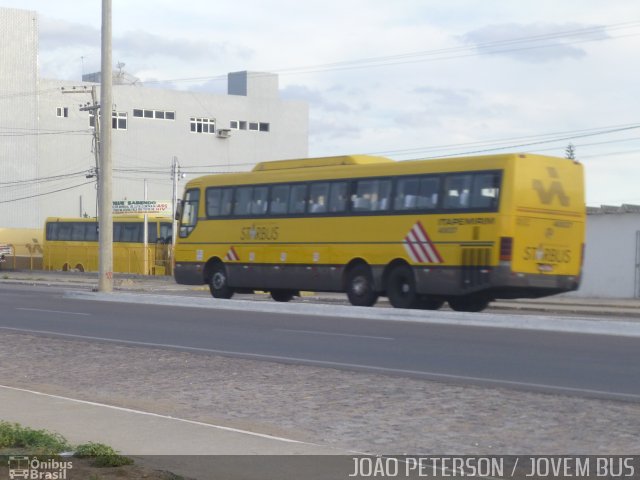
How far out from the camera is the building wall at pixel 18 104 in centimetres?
7400

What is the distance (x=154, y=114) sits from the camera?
82000 mm

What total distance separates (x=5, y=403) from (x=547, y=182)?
16830mm

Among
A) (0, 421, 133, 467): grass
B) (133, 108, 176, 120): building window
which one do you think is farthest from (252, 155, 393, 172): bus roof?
(133, 108, 176, 120): building window

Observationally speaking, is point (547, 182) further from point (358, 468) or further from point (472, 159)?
point (358, 468)

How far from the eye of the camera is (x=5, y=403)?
37.3 ft

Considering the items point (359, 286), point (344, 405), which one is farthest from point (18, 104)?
point (344, 405)

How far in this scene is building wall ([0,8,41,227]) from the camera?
7400cm

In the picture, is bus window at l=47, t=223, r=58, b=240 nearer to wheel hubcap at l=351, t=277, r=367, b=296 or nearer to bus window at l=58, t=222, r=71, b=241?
bus window at l=58, t=222, r=71, b=241

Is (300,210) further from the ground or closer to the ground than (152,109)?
closer to the ground

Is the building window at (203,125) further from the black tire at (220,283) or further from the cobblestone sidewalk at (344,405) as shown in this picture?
the cobblestone sidewalk at (344,405)

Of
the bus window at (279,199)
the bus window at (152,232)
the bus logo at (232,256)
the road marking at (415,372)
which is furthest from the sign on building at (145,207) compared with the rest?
the road marking at (415,372)

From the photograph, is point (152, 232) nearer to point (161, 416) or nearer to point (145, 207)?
point (145, 207)

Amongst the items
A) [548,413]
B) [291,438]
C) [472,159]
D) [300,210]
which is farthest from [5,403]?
[300,210]

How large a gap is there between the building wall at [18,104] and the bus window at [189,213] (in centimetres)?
4423
